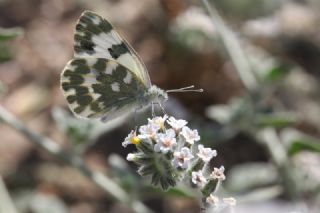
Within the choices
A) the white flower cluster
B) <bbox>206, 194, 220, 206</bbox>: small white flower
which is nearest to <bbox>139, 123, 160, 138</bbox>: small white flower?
the white flower cluster

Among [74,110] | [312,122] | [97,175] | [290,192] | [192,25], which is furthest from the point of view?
[312,122]

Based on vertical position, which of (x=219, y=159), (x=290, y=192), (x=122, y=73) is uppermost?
(x=219, y=159)

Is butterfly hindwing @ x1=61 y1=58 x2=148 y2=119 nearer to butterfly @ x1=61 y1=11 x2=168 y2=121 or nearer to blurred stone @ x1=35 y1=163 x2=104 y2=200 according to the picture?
butterfly @ x1=61 y1=11 x2=168 y2=121

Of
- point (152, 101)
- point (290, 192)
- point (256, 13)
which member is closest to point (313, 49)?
point (256, 13)

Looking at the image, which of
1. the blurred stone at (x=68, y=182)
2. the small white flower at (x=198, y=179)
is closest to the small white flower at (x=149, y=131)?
the small white flower at (x=198, y=179)

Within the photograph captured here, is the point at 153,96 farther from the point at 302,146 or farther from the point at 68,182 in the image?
the point at 68,182

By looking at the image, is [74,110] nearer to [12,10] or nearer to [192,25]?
[192,25]

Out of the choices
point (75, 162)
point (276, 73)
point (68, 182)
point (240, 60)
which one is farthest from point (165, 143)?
point (68, 182)
